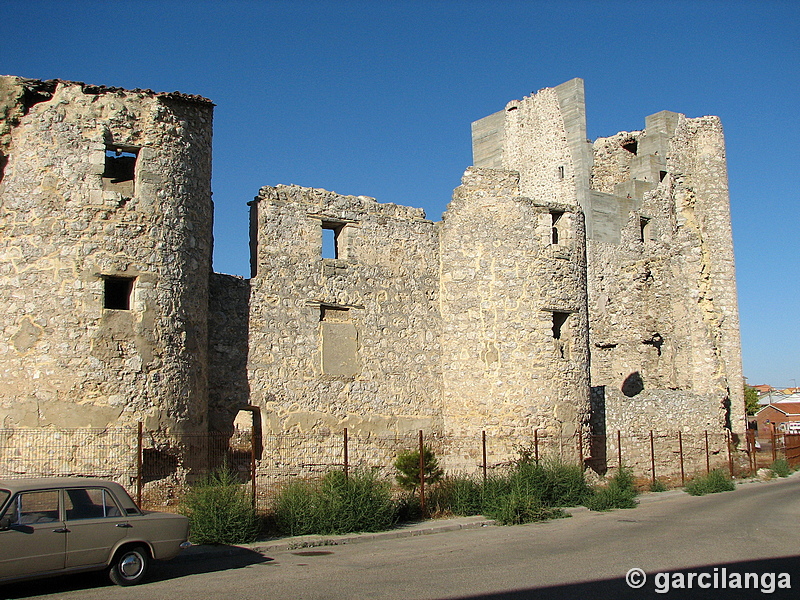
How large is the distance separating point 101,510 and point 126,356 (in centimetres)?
502

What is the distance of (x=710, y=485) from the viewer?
810 inches

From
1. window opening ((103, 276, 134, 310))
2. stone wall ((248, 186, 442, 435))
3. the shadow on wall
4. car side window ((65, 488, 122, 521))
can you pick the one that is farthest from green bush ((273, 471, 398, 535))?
the shadow on wall

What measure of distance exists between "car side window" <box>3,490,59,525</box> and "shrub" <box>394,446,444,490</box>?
28.8ft

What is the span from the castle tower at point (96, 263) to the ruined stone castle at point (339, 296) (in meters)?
0.04

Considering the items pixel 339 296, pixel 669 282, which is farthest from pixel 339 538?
pixel 669 282

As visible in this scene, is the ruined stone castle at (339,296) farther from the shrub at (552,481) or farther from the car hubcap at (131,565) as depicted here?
the car hubcap at (131,565)

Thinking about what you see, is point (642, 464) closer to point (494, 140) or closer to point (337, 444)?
point (337, 444)

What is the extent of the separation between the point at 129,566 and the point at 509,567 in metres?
4.71

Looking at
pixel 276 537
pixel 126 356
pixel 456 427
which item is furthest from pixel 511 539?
pixel 126 356

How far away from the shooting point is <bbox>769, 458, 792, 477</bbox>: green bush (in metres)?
25.7

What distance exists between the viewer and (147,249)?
14.3 meters

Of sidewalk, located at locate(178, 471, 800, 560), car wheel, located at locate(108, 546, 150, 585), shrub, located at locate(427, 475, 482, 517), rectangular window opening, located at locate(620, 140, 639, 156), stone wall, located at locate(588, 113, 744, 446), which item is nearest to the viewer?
car wheel, located at locate(108, 546, 150, 585)

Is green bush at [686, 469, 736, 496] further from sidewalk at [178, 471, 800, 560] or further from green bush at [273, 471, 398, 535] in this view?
green bush at [273, 471, 398, 535]

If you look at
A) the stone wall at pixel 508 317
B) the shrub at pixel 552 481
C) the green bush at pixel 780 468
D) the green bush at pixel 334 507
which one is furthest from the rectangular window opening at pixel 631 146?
the green bush at pixel 334 507
